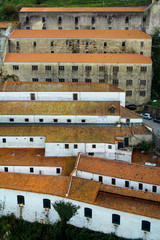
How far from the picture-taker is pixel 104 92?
52.0 m

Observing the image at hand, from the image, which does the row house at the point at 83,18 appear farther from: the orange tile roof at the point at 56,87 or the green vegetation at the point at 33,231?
the green vegetation at the point at 33,231

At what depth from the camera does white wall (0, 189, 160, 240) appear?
33625 millimetres

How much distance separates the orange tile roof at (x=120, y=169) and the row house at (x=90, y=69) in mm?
23232

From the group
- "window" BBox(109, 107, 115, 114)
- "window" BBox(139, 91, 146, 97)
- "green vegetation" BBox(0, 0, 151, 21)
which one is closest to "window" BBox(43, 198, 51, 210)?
"window" BBox(109, 107, 115, 114)

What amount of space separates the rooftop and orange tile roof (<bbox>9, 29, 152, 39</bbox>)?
21.0 m

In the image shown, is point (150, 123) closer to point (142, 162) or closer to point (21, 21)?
point (142, 162)

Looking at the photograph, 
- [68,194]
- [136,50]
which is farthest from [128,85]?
[68,194]

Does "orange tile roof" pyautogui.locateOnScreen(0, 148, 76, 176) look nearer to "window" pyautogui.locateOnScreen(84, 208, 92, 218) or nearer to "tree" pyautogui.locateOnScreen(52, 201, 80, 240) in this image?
"tree" pyautogui.locateOnScreen(52, 201, 80, 240)

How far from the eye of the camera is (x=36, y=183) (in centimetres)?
3744

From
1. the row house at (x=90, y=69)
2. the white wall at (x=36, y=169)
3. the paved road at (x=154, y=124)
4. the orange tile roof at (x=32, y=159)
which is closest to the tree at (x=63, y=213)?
the orange tile roof at (x=32, y=159)

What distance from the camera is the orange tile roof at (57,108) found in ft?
157

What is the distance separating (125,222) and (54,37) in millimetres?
43314

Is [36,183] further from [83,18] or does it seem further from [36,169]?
[83,18]

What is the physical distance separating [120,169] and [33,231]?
507 inches
